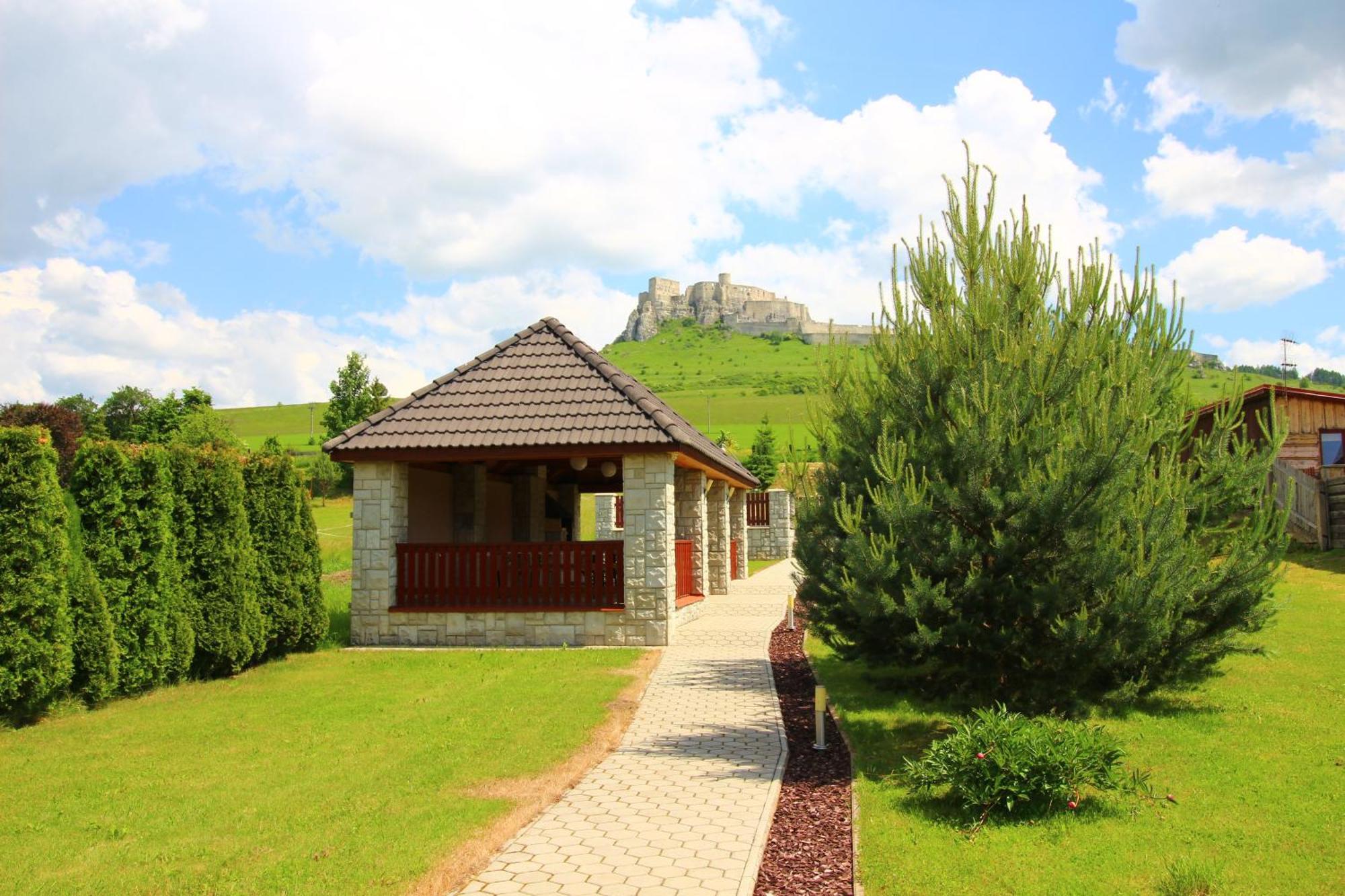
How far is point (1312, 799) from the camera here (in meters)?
6.05

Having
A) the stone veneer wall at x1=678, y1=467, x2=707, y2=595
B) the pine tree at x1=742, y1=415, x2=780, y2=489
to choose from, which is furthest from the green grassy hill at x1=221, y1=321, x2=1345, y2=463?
the stone veneer wall at x1=678, y1=467, x2=707, y2=595

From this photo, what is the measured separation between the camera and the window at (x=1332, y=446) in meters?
23.9

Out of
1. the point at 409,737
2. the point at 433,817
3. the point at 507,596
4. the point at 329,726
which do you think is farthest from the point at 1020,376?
the point at 507,596

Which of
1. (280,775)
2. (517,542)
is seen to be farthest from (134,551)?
(517,542)

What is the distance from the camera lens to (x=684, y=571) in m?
16.4

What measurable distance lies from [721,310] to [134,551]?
14561 centimetres

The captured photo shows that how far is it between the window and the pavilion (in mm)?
18589

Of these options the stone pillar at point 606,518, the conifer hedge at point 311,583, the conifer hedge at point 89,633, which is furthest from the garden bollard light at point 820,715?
the stone pillar at point 606,518

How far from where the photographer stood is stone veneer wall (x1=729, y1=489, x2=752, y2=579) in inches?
973

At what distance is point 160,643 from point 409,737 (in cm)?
381

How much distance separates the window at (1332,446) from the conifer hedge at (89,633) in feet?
88.5

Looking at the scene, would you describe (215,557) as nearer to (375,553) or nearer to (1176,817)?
(375,553)

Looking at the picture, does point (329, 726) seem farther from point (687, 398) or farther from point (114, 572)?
point (687, 398)

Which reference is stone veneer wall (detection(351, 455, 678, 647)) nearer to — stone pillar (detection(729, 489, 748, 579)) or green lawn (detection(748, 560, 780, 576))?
stone pillar (detection(729, 489, 748, 579))
